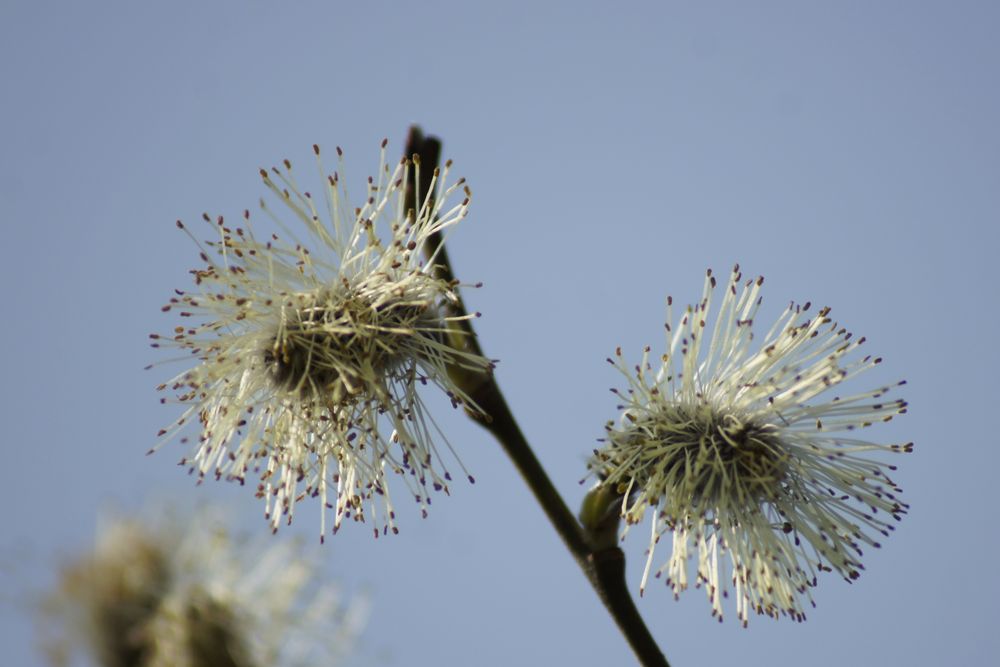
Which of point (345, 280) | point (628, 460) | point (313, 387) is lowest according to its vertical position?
point (628, 460)

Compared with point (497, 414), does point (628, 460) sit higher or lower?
lower

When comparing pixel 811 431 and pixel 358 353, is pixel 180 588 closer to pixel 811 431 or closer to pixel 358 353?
pixel 358 353

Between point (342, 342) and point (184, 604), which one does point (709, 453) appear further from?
point (184, 604)

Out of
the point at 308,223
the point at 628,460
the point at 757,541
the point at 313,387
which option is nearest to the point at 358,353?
the point at 313,387

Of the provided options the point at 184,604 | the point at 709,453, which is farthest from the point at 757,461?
the point at 184,604

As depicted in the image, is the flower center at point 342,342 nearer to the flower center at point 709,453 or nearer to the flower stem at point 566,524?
the flower stem at point 566,524

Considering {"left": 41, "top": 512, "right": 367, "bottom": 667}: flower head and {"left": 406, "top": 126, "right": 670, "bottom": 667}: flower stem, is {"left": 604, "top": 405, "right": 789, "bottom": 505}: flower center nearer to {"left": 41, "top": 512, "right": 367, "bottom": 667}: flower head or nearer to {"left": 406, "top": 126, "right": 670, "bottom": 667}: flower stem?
{"left": 406, "top": 126, "right": 670, "bottom": 667}: flower stem

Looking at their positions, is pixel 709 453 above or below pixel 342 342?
below
